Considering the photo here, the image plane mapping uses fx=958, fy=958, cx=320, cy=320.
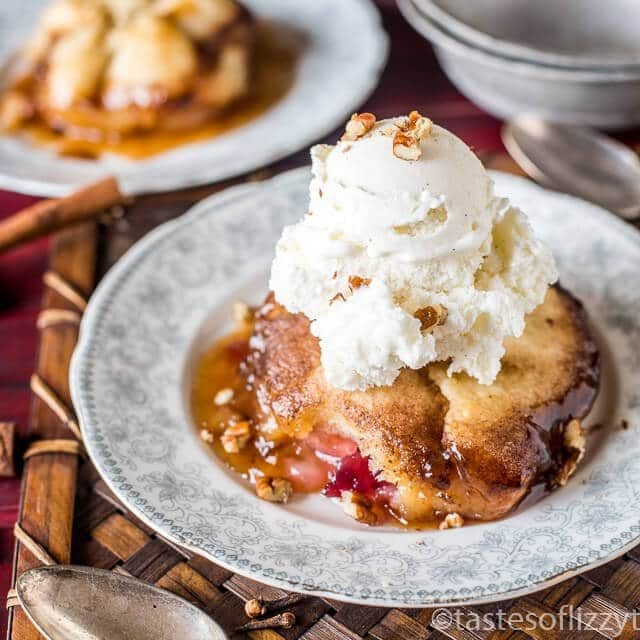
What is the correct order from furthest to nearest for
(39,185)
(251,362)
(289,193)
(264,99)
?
(264,99)
(39,185)
(289,193)
(251,362)

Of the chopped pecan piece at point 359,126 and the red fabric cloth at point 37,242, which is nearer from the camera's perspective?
the chopped pecan piece at point 359,126

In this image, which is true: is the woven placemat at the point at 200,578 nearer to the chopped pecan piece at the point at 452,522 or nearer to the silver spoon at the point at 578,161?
the chopped pecan piece at the point at 452,522

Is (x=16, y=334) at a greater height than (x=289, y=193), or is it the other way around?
(x=289, y=193)

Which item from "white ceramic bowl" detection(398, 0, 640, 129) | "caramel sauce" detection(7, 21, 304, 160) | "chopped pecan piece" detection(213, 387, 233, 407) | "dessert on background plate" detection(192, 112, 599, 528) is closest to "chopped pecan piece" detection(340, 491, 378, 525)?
"dessert on background plate" detection(192, 112, 599, 528)

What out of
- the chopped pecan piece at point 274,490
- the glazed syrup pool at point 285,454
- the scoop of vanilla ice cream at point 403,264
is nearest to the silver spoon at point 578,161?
the scoop of vanilla ice cream at point 403,264

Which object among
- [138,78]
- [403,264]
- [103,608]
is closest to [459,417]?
[403,264]

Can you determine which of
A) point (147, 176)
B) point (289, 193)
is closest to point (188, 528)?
point (289, 193)

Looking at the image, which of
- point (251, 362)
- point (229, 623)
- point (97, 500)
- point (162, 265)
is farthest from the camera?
point (162, 265)

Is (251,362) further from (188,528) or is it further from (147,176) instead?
(147,176)
